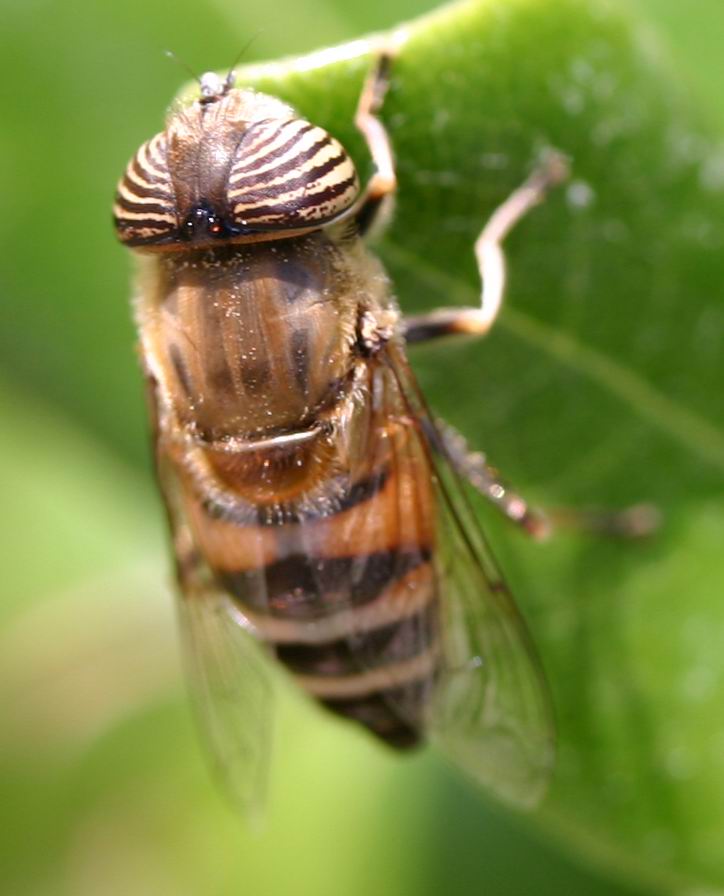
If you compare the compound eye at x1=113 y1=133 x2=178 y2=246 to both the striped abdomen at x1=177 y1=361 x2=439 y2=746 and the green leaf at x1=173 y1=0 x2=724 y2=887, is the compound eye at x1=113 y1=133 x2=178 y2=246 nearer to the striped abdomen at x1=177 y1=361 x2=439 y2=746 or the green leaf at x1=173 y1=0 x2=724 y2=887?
the green leaf at x1=173 y1=0 x2=724 y2=887

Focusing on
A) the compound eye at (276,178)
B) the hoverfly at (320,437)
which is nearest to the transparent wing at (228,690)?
the hoverfly at (320,437)

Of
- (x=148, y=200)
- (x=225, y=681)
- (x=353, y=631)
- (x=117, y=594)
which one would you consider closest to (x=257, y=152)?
(x=148, y=200)

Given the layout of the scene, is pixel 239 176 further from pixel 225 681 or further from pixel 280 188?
pixel 225 681

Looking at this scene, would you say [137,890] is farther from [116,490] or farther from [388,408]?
[388,408]

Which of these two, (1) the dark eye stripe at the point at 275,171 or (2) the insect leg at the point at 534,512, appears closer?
(1) the dark eye stripe at the point at 275,171

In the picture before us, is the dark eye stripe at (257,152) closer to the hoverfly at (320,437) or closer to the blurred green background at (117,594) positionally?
the hoverfly at (320,437)

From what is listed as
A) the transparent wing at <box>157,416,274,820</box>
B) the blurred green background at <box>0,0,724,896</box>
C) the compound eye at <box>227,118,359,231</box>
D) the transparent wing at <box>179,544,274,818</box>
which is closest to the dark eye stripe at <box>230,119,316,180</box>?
the compound eye at <box>227,118,359,231</box>
